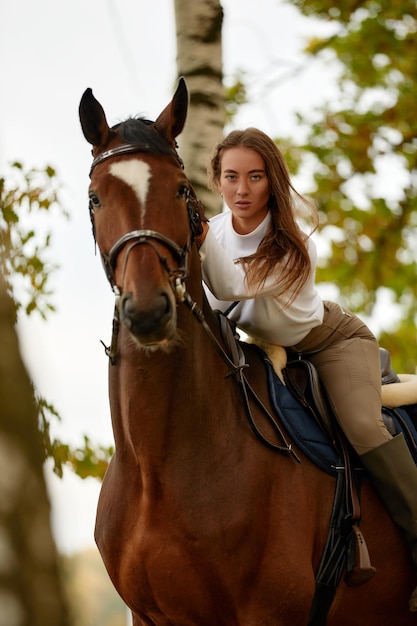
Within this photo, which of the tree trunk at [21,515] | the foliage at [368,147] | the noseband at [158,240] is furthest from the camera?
the foliage at [368,147]

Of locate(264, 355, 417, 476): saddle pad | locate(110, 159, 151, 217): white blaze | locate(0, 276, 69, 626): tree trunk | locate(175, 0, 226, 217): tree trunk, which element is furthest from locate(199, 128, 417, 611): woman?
locate(0, 276, 69, 626): tree trunk

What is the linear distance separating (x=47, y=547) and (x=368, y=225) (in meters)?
12.0

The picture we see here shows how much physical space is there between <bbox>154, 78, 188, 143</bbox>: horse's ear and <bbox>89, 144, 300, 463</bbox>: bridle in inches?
4.5

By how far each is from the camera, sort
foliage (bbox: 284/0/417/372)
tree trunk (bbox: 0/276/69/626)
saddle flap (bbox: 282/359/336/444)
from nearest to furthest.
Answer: tree trunk (bbox: 0/276/69/626) < saddle flap (bbox: 282/359/336/444) < foliage (bbox: 284/0/417/372)

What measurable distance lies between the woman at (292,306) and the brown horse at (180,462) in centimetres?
36

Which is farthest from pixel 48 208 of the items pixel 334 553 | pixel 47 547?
pixel 47 547

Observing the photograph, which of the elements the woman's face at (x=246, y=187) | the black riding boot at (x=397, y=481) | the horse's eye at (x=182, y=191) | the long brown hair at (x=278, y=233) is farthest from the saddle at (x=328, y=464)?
the horse's eye at (x=182, y=191)

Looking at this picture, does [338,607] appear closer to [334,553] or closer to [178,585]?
[334,553]

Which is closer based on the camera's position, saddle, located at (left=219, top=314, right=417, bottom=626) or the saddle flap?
saddle, located at (left=219, top=314, right=417, bottom=626)

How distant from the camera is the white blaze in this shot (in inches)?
155

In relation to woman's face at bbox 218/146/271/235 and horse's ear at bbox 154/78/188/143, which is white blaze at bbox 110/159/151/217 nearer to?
horse's ear at bbox 154/78/188/143

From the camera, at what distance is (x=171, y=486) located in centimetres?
419

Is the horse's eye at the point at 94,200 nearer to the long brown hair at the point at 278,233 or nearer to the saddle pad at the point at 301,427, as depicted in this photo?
the long brown hair at the point at 278,233

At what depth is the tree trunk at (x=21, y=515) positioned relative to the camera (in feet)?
6.20
